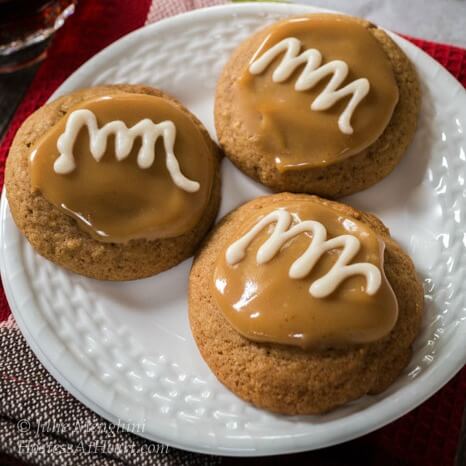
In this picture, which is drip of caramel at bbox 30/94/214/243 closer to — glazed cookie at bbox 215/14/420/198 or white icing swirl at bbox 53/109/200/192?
white icing swirl at bbox 53/109/200/192

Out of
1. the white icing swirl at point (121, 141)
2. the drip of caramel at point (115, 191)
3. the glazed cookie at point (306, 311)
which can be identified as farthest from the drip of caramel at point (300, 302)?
Answer: the white icing swirl at point (121, 141)

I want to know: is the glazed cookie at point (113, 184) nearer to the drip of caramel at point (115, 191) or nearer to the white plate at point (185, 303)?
the drip of caramel at point (115, 191)

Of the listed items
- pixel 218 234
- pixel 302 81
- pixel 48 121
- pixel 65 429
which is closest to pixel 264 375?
pixel 218 234

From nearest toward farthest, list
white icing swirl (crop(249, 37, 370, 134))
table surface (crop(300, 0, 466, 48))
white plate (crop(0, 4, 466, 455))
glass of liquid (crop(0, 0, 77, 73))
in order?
white plate (crop(0, 4, 466, 455))
white icing swirl (crop(249, 37, 370, 134))
glass of liquid (crop(0, 0, 77, 73))
table surface (crop(300, 0, 466, 48))

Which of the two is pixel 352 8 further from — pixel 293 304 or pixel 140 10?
pixel 293 304

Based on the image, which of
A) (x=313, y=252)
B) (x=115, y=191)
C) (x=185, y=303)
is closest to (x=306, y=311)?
(x=313, y=252)

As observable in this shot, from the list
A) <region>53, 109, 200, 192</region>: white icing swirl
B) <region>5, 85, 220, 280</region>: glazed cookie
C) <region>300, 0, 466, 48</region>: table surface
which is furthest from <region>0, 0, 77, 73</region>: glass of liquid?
<region>300, 0, 466, 48</region>: table surface
